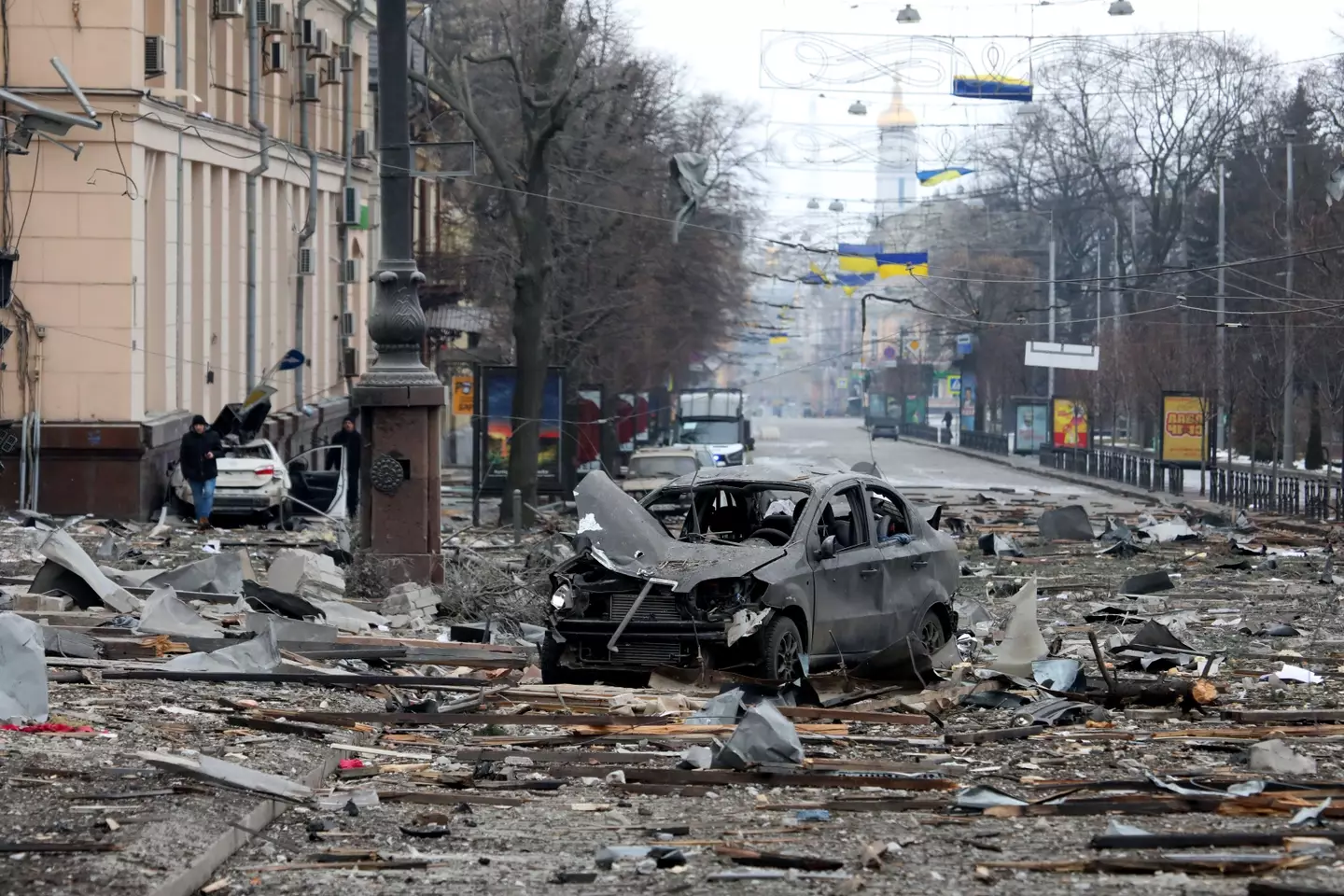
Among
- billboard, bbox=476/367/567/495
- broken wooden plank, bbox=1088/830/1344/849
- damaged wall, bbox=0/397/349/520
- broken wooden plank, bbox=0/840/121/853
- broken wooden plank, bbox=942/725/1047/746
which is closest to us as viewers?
broken wooden plank, bbox=0/840/121/853

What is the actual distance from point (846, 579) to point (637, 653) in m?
1.79

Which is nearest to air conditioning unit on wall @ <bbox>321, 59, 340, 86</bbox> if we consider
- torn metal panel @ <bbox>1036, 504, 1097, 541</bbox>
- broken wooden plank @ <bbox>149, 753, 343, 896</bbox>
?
torn metal panel @ <bbox>1036, 504, 1097, 541</bbox>

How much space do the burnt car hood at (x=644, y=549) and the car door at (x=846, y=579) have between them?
1.66 feet

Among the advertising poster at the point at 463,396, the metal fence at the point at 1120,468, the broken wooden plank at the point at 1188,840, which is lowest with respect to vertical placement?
the metal fence at the point at 1120,468

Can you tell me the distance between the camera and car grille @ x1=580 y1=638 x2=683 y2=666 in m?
11.8

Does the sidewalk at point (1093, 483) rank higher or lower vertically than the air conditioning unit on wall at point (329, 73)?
lower

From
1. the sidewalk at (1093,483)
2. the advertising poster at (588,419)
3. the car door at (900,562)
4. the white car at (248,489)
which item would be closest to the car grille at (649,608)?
the car door at (900,562)

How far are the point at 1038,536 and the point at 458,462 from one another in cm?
3267

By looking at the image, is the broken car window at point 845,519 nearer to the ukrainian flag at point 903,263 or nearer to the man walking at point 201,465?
the man walking at point 201,465

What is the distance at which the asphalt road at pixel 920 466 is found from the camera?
44.9 metres

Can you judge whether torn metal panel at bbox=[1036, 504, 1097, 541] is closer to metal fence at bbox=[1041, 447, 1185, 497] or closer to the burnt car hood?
the burnt car hood

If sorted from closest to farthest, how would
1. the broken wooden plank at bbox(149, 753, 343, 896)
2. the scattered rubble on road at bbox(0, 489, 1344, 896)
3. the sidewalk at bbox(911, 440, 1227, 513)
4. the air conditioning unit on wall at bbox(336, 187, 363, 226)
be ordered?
the broken wooden plank at bbox(149, 753, 343, 896) → the scattered rubble on road at bbox(0, 489, 1344, 896) → the sidewalk at bbox(911, 440, 1227, 513) → the air conditioning unit on wall at bbox(336, 187, 363, 226)

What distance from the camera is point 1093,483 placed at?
5250 cm

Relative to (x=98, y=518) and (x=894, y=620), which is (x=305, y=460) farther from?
(x=894, y=620)
